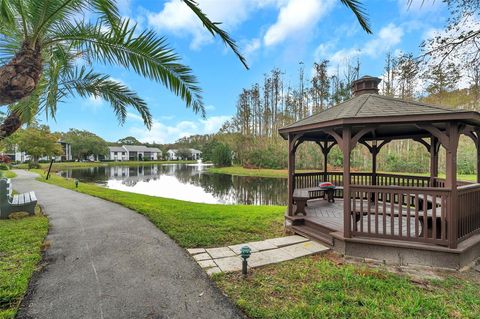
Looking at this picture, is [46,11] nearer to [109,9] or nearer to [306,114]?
[109,9]

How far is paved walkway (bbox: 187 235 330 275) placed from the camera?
364 cm

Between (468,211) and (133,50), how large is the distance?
6340 mm

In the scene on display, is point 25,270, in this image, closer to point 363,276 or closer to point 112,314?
point 112,314

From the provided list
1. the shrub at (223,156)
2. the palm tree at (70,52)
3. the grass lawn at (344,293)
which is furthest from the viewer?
the shrub at (223,156)

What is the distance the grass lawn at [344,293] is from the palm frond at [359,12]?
3113mm

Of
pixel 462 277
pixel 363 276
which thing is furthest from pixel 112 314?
pixel 462 277

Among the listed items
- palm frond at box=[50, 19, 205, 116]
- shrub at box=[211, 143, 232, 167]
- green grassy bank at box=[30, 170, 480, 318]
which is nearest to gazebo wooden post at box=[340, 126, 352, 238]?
green grassy bank at box=[30, 170, 480, 318]

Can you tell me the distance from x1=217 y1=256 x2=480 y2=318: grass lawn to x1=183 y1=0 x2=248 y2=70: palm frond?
278cm

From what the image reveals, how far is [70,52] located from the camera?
3.99 meters

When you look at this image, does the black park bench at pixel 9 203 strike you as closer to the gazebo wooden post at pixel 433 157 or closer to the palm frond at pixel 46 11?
the palm frond at pixel 46 11

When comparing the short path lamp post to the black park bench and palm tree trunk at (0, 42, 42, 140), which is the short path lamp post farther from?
the black park bench

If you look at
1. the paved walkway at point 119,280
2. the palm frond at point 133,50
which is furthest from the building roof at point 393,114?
the paved walkway at point 119,280

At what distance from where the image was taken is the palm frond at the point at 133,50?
330cm

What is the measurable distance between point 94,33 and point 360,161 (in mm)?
24705
